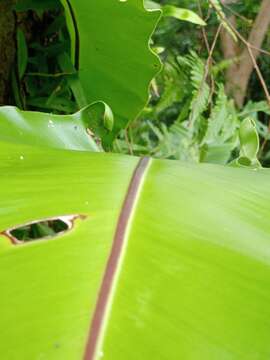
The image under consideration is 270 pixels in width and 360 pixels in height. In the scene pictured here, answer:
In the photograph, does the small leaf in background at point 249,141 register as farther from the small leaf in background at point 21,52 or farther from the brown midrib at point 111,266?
the small leaf in background at point 21,52

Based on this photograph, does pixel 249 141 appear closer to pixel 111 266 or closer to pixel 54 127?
pixel 54 127

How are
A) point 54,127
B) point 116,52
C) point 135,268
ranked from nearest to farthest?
A: point 135,268
point 54,127
point 116,52

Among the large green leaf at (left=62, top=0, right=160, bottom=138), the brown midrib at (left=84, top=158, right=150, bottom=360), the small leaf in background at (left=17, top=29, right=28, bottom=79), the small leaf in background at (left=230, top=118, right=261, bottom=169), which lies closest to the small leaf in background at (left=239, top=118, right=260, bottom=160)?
the small leaf in background at (left=230, top=118, right=261, bottom=169)

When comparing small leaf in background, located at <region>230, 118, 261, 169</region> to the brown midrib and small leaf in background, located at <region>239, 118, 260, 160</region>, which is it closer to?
small leaf in background, located at <region>239, 118, 260, 160</region>

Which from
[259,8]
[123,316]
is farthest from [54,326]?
[259,8]

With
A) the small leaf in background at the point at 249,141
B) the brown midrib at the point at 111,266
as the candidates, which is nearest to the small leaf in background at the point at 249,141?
the small leaf in background at the point at 249,141

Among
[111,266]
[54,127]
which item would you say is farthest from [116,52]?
[111,266]
